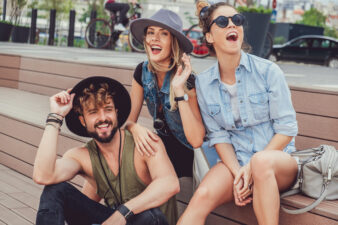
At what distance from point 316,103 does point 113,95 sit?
1.29m

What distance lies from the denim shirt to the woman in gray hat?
0.08 meters

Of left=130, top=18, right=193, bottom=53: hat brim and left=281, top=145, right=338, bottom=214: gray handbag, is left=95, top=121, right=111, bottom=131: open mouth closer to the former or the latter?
left=130, top=18, right=193, bottom=53: hat brim

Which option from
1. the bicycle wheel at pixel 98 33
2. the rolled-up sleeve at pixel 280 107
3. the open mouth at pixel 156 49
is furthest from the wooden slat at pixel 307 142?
the bicycle wheel at pixel 98 33

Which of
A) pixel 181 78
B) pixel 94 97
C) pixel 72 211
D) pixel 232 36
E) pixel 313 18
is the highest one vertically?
pixel 313 18

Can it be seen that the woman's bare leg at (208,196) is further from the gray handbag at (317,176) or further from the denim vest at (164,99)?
the denim vest at (164,99)

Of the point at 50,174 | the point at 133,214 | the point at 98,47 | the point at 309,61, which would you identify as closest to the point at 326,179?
the point at 133,214

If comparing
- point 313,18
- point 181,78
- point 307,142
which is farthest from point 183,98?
point 313,18

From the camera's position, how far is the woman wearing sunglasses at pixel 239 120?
7.89 ft

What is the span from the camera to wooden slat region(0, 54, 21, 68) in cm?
633

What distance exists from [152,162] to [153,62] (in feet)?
1.82

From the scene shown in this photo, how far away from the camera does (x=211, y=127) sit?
8.80ft

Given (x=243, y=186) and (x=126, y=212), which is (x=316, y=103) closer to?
(x=243, y=186)

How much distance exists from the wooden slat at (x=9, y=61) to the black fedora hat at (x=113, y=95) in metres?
3.86

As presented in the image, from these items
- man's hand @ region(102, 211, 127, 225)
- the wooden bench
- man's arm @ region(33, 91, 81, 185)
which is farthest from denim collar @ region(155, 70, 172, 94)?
man's hand @ region(102, 211, 127, 225)
